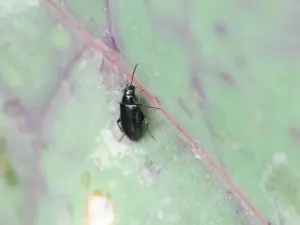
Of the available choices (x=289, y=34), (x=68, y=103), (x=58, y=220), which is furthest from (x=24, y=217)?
(x=289, y=34)

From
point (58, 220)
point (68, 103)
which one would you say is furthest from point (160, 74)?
point (58, 220)

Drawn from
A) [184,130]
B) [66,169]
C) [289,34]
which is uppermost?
[289,34]

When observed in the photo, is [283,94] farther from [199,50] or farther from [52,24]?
[52,24]

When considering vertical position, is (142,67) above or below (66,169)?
above

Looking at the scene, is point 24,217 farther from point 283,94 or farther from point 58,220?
point 283,94

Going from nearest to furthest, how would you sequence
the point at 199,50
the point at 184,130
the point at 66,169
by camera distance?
the point at 199,50 < the point at 184,130 < the point at 66,169

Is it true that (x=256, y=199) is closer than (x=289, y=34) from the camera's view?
No

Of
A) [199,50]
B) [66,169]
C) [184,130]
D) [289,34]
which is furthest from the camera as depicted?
[66,169]
